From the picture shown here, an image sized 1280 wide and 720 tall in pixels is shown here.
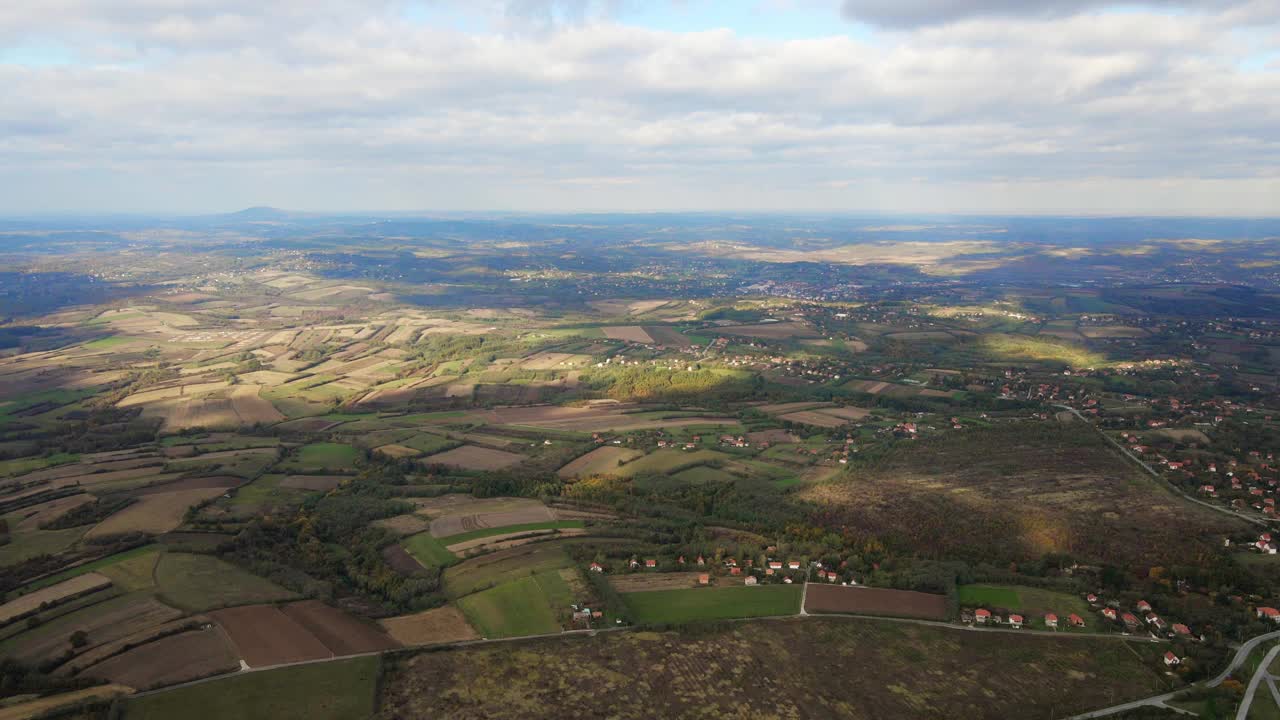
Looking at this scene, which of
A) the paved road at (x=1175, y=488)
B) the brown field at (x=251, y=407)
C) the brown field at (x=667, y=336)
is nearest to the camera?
the paved road at (x=1175, y=488)

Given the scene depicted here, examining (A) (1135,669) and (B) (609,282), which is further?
(B) (609,282)

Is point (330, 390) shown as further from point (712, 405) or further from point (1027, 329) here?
point (1027, 329)

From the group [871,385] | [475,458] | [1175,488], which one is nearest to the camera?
[1175,488]

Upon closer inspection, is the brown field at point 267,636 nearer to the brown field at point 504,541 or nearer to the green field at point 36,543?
the brown field at point 504,541

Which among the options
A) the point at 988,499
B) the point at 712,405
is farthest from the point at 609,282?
the point at 988,499

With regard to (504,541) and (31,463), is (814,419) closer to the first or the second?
(504,541)

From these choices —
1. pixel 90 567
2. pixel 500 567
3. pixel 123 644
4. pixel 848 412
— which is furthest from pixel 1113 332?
pixel 90 567

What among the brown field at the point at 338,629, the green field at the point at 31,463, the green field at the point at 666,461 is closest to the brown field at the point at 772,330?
the green field at the point at 666,461
